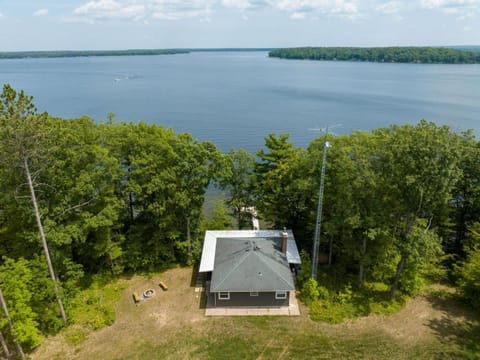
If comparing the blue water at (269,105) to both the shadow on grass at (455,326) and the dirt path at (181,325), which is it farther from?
the shadow on grass at (455,326)

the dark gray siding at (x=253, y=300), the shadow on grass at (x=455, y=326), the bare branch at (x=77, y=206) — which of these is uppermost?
the bare branch at (x=77, y=206)

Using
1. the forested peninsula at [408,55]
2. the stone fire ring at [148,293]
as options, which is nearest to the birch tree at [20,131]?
the stone fire ring at [148,293]

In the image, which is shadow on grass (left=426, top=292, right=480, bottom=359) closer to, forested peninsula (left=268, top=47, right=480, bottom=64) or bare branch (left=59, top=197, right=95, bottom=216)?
bare branch (left=59, top=197, right=95, bottom=216)

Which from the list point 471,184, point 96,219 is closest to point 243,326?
point 96,219

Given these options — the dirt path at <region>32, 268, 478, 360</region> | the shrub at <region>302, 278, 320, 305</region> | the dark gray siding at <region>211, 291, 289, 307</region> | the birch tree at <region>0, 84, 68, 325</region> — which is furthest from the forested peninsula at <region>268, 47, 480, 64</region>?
the birch tree at <region>0, 84, 68, 325</region>

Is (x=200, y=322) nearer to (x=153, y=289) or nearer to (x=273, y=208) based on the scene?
(x=153, y=289)
